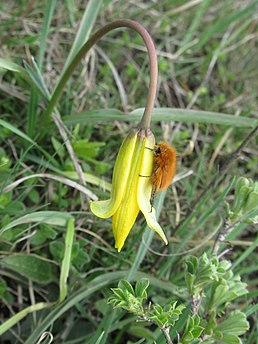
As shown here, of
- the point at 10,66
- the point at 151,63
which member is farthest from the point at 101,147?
the point at 151,63

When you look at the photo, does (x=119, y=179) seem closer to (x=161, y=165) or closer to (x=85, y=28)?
(x=161, y=165)

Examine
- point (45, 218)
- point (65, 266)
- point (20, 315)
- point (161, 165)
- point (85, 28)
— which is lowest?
point (20, 315)

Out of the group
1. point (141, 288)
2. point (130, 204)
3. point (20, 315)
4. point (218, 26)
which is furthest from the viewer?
point (218, 26)

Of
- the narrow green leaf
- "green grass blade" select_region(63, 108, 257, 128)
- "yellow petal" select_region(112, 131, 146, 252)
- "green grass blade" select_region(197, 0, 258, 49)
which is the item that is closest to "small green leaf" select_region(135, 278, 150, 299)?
"yellow petal" select_region(112, 131, 146, 252)

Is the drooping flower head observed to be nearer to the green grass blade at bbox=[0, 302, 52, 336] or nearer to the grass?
the grass

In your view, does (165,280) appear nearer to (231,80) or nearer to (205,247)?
(205,247)

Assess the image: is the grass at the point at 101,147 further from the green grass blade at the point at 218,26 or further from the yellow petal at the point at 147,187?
the yellow petal at the point at 147,187
